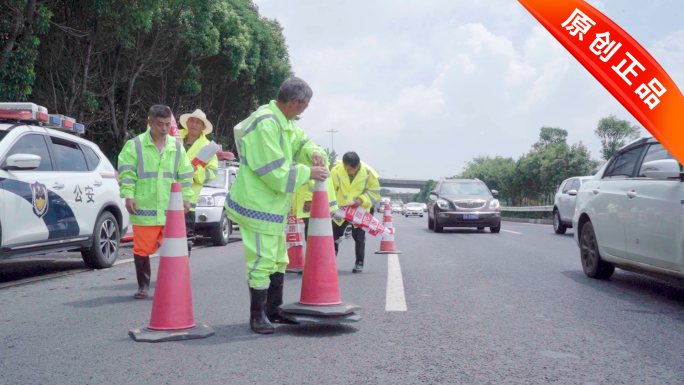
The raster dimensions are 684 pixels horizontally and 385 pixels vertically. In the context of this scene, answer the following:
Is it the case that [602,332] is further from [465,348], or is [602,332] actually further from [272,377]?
[272,377]

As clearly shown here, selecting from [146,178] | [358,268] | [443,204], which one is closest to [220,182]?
[443,204]

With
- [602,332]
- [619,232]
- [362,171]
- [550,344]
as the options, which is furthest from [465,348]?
[362,171]

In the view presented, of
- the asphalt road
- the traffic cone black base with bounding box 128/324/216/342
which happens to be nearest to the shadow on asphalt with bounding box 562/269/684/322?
the asphalt road

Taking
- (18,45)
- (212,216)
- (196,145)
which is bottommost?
(212,216)

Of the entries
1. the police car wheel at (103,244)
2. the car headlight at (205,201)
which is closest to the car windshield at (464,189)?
the car headlight at (205,201)

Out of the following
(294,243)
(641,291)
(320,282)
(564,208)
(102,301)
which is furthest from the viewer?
(564,208)

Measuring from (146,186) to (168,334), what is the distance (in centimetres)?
222

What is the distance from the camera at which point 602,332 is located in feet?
15.4

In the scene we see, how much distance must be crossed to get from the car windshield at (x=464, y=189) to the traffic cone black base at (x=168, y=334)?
14.0 metres

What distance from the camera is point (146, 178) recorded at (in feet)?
20.6

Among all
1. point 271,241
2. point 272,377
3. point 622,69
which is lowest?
point 272,377

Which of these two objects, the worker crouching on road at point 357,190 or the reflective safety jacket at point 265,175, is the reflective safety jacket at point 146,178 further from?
the worker crouching on road at point 357,190

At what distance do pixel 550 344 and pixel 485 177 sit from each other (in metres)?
72.2

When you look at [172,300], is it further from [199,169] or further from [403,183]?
[403,183]
